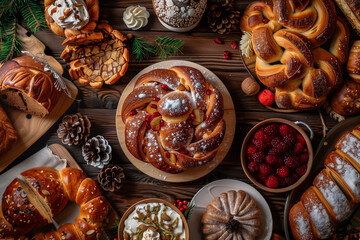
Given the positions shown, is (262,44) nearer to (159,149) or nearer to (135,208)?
(159,149)

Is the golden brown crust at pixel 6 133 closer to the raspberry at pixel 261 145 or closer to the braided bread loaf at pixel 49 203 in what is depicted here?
the braided bread loaf at pixel 49 203

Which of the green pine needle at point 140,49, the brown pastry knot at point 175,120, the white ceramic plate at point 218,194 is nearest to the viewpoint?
the brown pastry knot at point 175,120

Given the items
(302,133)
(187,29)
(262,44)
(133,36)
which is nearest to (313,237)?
(302,133)

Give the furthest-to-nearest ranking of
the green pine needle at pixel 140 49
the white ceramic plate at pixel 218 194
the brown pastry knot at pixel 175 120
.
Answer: the green pine needle at pixel 140 49 → the white ceramic plate at pixel 218 194 → the brown pastry knot at pixel 175 120

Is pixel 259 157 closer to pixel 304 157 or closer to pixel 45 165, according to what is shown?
pixel 304 157

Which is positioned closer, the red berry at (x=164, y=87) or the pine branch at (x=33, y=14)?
the red berry at (x=164, y=87)

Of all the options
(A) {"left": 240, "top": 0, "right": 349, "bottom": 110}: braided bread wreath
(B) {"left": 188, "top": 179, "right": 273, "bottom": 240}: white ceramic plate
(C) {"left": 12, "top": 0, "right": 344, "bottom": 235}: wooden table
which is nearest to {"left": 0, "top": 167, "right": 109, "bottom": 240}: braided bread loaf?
(C) {"left": 12, "top": 0, "right": 344, "bottom": 235}: wooden table

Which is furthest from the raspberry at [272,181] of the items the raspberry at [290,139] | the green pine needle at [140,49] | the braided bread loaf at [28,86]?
the braided bread loaf at [28,86]
